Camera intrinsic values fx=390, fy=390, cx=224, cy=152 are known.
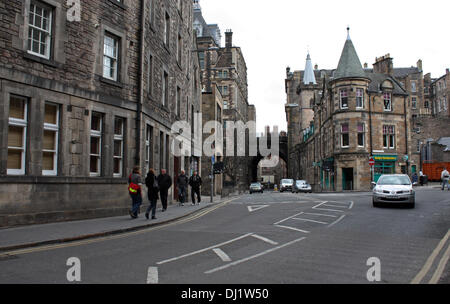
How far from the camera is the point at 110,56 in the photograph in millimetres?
15758

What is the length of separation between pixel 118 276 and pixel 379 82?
1686 inches

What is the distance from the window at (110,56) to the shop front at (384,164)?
103ft

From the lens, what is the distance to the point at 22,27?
11836 millimetres

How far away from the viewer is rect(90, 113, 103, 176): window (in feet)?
48.3

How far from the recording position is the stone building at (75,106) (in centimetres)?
1162

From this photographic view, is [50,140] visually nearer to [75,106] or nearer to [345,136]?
[75,106]

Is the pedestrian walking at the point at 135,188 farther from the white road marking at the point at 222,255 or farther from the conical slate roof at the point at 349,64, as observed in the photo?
the conical slate roof at the point at 349,64

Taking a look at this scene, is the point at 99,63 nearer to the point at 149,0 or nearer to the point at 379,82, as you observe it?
the point at 149,0

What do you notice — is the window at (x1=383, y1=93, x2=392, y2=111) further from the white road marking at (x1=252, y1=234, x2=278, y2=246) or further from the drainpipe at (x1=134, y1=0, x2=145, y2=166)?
the white road marking at (x1=252, y1=234, x2=278, y2=246)

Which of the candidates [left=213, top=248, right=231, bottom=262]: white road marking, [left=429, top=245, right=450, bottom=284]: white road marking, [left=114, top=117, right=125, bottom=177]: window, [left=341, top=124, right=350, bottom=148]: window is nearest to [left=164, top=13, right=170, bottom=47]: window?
[left=114, top=117, right=125, bottom=177]: window

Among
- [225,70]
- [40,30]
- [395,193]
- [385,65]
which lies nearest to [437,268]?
[395,193]

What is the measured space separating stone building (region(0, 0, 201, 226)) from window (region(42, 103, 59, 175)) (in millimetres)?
33

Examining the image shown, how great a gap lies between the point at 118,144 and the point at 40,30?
5264 mm

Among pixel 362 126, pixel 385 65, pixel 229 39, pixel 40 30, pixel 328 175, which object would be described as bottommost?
pixel 328 175
